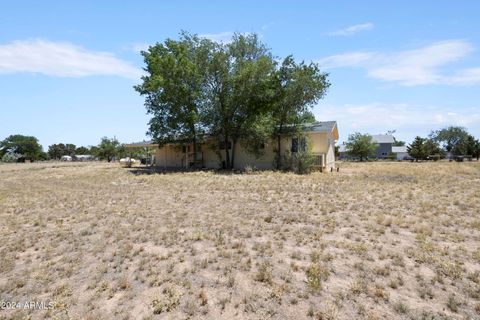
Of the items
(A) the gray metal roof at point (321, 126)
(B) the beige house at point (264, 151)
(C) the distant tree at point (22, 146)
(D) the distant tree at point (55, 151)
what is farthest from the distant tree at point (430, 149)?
(D) the distant tree at point (55, 151)

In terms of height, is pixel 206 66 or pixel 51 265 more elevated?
pixel 206 66

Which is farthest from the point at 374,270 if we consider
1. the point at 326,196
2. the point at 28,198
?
the point at 28,198

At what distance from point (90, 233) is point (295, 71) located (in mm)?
17874

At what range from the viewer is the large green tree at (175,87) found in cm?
2200

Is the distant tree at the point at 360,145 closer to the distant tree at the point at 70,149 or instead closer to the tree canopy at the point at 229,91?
the tree canopy at the point at 229,91

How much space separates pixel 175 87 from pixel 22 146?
7351 centimetres

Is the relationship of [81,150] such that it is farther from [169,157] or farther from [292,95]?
[292,95]

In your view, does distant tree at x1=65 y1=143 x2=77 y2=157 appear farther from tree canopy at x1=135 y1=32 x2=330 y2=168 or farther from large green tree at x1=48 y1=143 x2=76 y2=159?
tree canopy at x1=135 y1=32 x2=330 y2=168

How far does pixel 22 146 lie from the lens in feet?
257

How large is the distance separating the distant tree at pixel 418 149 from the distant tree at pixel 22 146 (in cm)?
7907

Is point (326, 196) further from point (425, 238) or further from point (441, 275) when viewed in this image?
point (441, 275)

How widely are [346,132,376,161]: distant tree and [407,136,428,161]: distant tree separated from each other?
855 centimetres

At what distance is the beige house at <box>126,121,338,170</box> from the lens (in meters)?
22.9

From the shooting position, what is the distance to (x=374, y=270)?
4.69 metres
